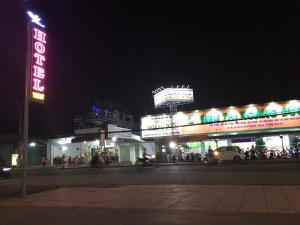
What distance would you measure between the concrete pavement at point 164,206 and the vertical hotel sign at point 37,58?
15.9ft

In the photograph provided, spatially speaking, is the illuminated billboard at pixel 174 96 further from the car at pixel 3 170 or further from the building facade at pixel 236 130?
the car at pixel 3 170

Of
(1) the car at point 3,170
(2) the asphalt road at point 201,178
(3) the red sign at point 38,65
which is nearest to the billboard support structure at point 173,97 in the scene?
(2) the asphalt road at point 201,178

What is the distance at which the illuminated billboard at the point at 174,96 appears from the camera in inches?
1647

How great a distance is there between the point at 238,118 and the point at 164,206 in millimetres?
28350

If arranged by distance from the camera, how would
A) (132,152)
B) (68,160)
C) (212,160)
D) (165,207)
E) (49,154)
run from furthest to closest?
(49,154), (132,152), (68,160), (212,160), (165,207)

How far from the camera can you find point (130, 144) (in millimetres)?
43875

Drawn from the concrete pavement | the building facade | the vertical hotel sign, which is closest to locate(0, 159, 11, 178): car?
the vertical hotel sign

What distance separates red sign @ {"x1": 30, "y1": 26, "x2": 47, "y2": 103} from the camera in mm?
14242

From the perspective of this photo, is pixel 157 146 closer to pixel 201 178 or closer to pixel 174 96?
pixel 174 96

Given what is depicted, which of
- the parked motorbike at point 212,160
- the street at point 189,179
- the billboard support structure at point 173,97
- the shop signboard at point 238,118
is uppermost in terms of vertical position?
the billboard support structure at point 173,97

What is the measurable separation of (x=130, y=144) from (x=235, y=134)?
15.1m

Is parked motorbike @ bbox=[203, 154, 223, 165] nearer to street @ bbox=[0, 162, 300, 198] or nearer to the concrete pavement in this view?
street @ bbox=[0, 162, 300, 198]

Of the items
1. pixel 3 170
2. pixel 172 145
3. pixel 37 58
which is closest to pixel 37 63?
pixel 37 58

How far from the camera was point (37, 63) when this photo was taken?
1491cm
